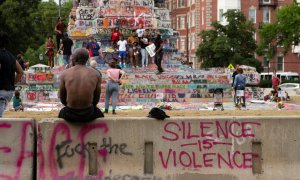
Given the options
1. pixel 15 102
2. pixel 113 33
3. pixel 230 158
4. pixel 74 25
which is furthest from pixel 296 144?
pixel 74 25

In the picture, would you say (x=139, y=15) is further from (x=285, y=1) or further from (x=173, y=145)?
(x=285, y=1)

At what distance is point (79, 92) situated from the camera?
10.3 m

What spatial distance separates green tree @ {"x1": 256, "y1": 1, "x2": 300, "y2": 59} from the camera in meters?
74.7

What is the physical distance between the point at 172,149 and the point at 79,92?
60.9 inches

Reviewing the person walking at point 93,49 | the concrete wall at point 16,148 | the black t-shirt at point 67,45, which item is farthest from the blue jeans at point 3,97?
the person walking at point 93,49

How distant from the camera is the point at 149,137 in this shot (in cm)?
1033

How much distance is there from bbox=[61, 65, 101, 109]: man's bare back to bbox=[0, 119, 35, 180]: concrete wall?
0.68m

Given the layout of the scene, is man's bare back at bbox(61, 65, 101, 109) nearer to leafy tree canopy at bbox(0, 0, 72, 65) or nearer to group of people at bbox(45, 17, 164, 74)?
group of people at bbox(45, 17, 164, 74)

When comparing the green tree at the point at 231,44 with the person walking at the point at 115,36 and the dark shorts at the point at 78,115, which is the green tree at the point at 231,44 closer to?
the person walking at the point at 115,36

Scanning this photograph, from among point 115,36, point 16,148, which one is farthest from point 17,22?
point 16,148

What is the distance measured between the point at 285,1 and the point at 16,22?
35.2 meters

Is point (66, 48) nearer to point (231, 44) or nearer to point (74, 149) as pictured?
point (74, 149)

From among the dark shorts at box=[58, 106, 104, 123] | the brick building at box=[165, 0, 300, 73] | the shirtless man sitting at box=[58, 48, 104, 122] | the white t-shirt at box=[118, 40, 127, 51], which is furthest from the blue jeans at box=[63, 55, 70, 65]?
the brick building at box=[165, 0, 300, 73]

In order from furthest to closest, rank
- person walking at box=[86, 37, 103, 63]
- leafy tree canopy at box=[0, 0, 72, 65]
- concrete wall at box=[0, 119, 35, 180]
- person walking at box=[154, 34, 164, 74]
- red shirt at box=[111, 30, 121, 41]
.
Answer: leafy tree canopy at box=[0, 0, 72, 65] → red shirt at box=[111, 30, 121, 41] → person walking at box=[86, 37, 103, 63] → person walking at box=[154, 34, 164, 74] → concrete wall at box=[0, 119, 35, 180]
